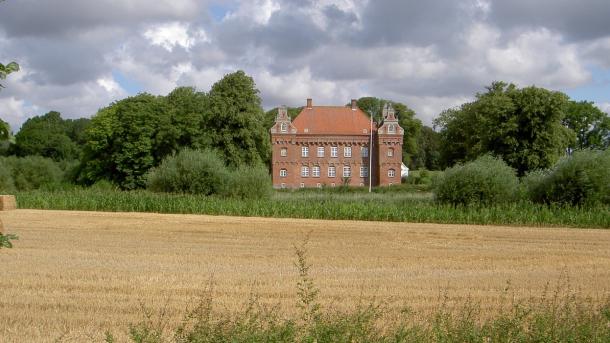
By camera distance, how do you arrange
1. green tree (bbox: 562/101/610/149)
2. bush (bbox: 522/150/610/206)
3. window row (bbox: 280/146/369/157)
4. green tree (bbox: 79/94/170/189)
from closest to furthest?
bush (bbox: 522/150/610/206) → green tree (bbox: 79/94/170/189) → window row (bbox: 280/146/369/157) → green tree (bbox: 562/101/610/149)

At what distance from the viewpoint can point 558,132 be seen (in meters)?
66.1

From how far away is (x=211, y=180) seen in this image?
146 feet

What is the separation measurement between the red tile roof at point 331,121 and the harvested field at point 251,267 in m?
57.4

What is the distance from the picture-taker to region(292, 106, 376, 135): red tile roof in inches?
3457

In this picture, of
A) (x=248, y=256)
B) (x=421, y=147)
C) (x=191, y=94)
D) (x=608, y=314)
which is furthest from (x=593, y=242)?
(x=421, y=147)

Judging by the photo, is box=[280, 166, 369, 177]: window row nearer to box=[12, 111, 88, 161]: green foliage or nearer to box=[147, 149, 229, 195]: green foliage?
box=[12, 111, 88, 161]: green foliage

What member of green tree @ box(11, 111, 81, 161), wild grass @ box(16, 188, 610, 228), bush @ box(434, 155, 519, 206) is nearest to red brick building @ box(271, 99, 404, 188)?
green tree @ box(11, 111, 81, 161)

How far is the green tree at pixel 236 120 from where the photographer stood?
66.3 meters

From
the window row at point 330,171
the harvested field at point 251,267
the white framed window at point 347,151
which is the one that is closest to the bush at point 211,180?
the harvested field at point 251,267

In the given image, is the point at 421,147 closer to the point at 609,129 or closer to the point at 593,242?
the point at 609,129

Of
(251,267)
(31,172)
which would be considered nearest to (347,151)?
(31,172)

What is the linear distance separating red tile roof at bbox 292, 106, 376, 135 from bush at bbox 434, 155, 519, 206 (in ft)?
157

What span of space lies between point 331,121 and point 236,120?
24.8 metres

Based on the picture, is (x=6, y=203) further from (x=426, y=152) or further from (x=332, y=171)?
(x=426, y=152)
